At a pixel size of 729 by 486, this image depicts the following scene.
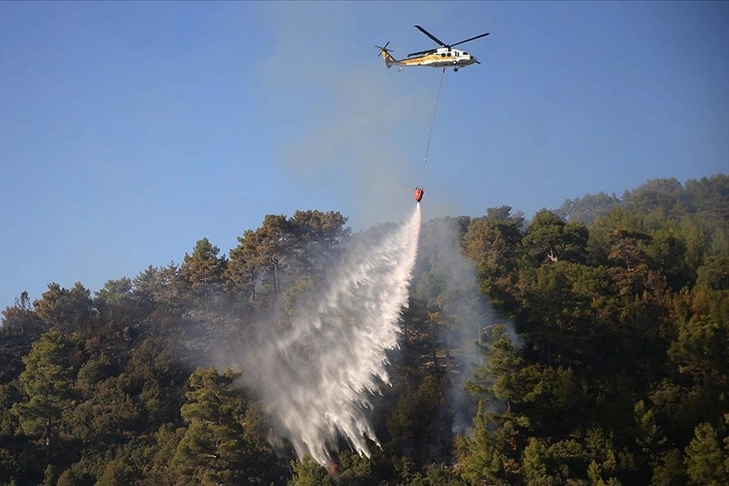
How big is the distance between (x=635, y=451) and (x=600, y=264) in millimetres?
24415


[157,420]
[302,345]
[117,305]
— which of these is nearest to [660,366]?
[302,345]

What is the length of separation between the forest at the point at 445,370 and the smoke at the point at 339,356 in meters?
1.20

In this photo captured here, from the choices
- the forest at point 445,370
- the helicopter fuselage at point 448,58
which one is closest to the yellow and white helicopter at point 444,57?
the helicopter fuselage at point 448,58

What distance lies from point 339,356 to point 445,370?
8.43 meters

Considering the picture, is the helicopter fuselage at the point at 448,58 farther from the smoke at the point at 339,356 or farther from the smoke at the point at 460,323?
the smoke at the point at 460,323

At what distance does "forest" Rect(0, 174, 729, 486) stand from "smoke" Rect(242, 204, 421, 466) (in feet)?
3.94

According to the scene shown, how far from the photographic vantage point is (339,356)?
185ft

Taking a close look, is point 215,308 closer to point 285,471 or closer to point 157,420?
point 157,420

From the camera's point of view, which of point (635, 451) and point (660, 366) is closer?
point (635, 451)

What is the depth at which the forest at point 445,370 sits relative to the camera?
160 feet

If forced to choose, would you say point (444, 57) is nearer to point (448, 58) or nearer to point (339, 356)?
point (448, 58)

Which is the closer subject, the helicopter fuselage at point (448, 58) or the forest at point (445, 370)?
the helicopter fuselage at point (448, 58)

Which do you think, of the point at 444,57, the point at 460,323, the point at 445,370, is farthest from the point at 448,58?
the point at 445,370

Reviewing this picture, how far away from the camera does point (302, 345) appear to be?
60.2 meters
